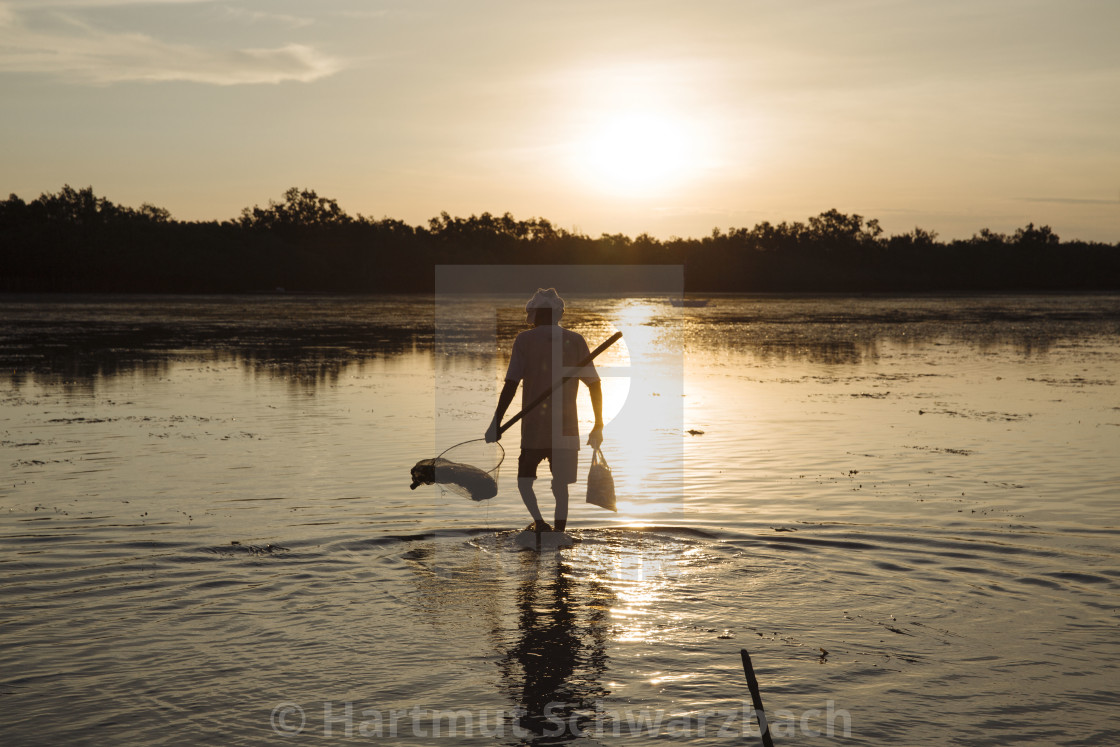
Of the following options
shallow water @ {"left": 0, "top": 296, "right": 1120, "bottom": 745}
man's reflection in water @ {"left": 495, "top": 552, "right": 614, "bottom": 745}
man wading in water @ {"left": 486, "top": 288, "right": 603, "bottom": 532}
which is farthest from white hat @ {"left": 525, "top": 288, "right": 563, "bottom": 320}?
man's reflection in water @ {"left": 495, "top": 552, "right": 614, "bottom": 745}

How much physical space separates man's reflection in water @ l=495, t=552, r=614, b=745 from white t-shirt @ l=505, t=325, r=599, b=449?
125cm

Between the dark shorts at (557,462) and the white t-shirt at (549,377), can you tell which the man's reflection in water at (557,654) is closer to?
the dark shorts at (557,462)

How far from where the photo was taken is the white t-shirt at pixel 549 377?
7.85 meters

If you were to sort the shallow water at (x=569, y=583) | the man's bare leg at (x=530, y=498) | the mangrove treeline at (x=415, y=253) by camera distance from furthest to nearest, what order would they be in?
the mangrove treeline at (x=415, y=253) < the man's bare leg at (x=530, y=498) < the shallow water at (x=569, y=583)

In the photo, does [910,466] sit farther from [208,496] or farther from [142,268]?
[142,268]

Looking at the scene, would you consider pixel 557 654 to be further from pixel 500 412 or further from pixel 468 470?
pixel 468 470

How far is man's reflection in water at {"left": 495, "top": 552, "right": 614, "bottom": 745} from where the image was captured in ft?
15.2

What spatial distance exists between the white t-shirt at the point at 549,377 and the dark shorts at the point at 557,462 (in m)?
0.05

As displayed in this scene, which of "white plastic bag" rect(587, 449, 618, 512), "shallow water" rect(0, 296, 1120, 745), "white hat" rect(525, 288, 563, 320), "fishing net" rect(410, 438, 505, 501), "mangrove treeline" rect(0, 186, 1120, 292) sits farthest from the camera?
"mangrove treeline" rect(0, 186, 1120, 292)

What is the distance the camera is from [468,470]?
325 inches

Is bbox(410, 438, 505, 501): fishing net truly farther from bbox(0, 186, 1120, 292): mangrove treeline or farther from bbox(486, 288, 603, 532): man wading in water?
bbox(0, 186, 1120, 292): mangrove treeline

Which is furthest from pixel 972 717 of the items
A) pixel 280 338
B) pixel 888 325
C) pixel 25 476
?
pixel 888 325

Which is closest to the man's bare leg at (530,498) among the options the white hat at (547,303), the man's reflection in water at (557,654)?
the man's reflection in water at (557,654)

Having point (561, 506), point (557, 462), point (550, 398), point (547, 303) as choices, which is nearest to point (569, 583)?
point (561, 506)
